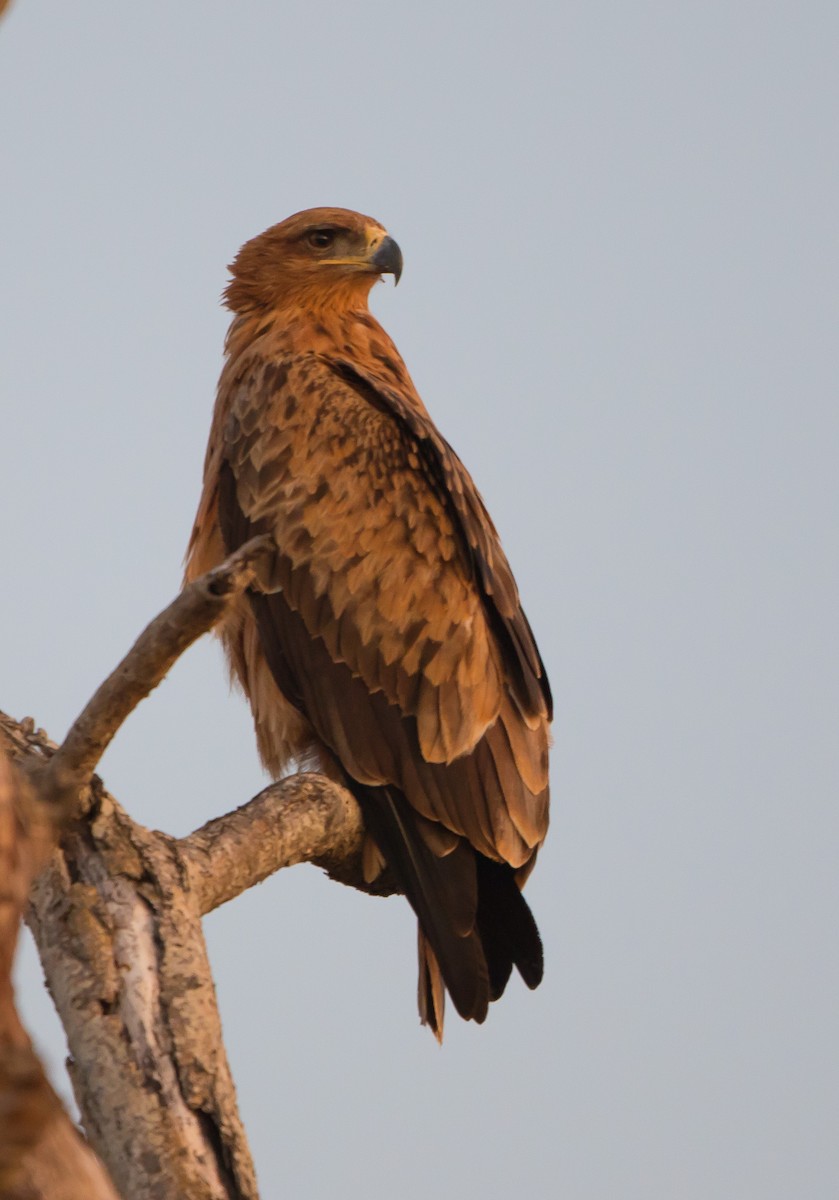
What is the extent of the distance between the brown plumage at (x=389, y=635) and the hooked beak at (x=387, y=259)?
1.68ft

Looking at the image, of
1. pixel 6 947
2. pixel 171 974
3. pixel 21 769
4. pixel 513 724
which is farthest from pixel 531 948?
pixel 6 947

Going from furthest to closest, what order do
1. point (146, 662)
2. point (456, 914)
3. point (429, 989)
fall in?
1. point (429, 989)
2. point (456, 914)
3. point (146, 662)

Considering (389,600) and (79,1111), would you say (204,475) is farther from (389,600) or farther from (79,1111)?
(79,1111)

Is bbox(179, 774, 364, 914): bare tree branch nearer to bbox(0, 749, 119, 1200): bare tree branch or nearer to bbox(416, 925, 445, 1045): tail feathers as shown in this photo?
bbox(416, 925, 445, 1045): tail feathers

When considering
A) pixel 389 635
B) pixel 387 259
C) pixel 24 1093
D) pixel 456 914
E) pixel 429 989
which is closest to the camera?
pixel 24 1093

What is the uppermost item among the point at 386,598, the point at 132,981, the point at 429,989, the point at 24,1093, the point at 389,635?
the point at 386,598

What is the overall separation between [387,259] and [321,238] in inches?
12.8

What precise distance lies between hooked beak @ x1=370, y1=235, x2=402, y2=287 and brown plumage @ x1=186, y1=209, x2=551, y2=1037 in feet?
1.68

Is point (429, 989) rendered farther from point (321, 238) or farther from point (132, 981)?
point (321, 238)

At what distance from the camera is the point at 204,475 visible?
255 inches

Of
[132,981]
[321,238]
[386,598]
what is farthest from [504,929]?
[321,238]

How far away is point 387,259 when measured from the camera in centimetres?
678

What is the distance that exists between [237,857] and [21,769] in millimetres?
831

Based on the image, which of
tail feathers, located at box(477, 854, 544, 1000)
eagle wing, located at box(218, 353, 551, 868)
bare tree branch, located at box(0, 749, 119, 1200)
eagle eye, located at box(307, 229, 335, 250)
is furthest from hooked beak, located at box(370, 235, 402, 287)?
bare tree branch, located at box(0, 749, 119, 1200)
